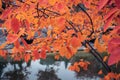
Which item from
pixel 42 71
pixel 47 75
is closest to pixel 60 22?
pixel 47 75

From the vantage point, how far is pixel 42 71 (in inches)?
262

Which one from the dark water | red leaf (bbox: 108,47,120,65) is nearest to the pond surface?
the dark water

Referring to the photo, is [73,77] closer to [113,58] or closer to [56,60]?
[56,60]

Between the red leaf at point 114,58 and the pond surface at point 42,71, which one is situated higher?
the red leaf at point 114,58

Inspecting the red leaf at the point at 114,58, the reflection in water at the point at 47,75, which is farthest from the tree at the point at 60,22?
the reflection in water at the point at 47,75

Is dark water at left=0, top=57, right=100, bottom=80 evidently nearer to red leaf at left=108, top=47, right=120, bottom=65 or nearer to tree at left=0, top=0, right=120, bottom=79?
tree at left=0, top=0, right=120, bottom=79

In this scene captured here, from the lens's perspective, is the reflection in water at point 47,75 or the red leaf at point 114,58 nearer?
the red leaf at point 114,58

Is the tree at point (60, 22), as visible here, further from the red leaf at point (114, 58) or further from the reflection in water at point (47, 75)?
the reflection in water at point (47, 75)

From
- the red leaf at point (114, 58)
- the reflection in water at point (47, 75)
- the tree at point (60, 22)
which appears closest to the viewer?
the red leaf at point (114, 58)

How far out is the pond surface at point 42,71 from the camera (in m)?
6.27

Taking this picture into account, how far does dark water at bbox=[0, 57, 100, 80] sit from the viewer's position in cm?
627

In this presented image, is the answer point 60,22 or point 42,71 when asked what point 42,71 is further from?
point 60,22

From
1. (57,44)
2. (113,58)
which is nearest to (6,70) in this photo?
(57,44)

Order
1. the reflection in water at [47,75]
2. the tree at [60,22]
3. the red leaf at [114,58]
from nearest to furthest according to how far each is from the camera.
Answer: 1. the red leaf at [114,58]
2. the tree at [60,22]
3. the reflection in water at [47,75]
